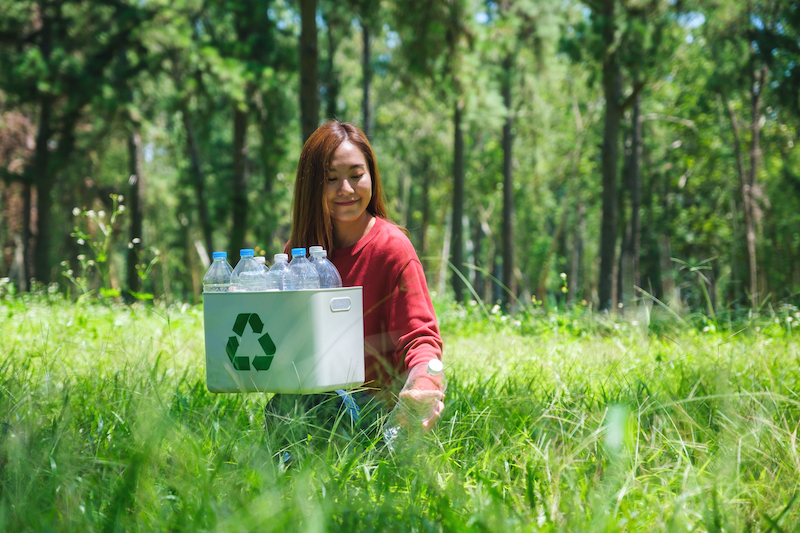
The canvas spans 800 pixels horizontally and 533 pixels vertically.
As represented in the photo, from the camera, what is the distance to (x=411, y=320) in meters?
2.47

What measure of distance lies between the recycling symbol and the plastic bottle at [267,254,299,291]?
12.1 inches

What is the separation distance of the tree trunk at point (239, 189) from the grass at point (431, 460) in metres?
10.3

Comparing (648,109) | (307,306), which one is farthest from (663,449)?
(648,109)

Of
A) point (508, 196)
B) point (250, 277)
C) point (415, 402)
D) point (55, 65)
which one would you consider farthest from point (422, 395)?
point (508, 196)

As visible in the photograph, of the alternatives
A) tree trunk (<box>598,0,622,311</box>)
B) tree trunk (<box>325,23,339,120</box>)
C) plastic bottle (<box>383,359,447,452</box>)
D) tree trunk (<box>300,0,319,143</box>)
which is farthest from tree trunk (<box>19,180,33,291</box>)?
plastic bottle (<box>383,359,447,452</box>)

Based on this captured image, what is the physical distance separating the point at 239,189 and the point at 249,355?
489 inches

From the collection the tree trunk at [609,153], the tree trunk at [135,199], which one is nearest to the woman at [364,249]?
the tree trunk at [609,153]

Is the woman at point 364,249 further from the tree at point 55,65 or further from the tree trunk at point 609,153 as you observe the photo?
the tree at point 55,65

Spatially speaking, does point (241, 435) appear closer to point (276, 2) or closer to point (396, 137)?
point (276, 2)

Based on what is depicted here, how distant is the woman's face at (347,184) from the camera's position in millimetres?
2652

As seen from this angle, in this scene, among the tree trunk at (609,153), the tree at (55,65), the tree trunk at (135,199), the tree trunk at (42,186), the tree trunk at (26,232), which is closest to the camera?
the tree trunk at (609,153)

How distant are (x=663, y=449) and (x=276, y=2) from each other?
13630mm

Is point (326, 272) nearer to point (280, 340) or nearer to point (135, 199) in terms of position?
point (280, 340)

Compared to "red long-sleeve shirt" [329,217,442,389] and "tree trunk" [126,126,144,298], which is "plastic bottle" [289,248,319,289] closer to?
"red long-sleeve shirt" [329,217,442,389]
